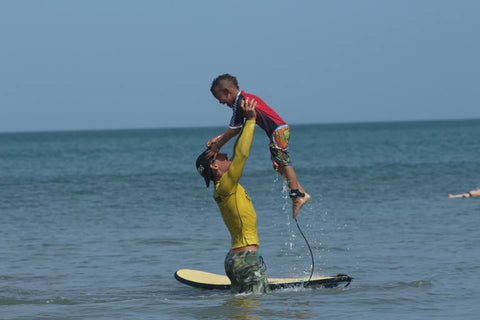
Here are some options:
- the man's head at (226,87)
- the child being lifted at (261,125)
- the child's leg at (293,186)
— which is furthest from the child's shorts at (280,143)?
the man's head at (226,87)

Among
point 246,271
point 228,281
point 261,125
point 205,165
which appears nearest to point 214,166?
point 205,165

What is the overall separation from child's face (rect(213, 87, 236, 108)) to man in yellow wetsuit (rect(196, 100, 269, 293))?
20 cm

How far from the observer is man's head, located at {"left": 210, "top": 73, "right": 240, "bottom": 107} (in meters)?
8.01

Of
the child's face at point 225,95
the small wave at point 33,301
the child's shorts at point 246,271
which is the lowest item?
the small wave at point 33,301

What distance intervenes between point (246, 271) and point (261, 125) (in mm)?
1546

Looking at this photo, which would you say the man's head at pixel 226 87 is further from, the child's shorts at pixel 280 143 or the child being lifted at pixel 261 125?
the child's shorts at pixel 280 143

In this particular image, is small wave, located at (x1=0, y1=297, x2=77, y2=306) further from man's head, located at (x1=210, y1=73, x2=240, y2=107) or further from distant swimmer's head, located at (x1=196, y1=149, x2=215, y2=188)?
man's head, located at (x1=210, y1=73, x2=240, y2=107)

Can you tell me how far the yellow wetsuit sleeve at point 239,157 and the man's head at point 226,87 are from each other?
385 millimetres

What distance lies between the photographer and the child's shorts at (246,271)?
846 centimetres

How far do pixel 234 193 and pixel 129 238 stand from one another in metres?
7.95

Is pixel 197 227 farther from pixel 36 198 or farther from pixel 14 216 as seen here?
pixel 36 198

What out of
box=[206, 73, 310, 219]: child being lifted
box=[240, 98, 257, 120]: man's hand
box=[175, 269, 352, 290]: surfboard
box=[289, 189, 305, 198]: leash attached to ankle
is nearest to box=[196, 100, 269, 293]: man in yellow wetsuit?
box=[240, 98, 257, 120]: man's hand

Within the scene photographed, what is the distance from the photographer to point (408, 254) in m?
12.9

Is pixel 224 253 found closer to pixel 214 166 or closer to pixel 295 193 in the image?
pixel 295 193
